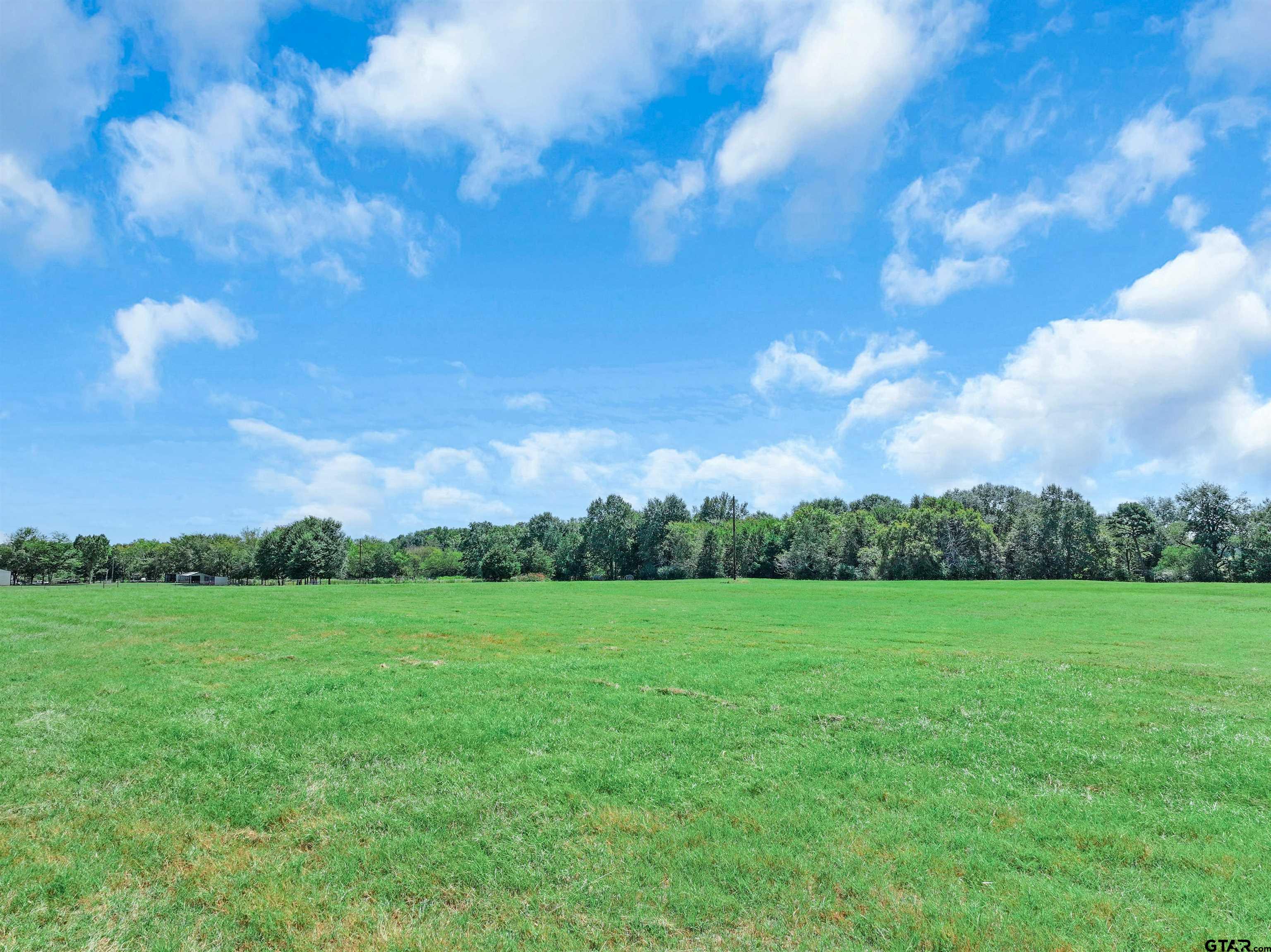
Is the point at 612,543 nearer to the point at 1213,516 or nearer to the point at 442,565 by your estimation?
the point at 442,565

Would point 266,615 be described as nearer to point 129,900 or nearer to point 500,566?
point 129,900

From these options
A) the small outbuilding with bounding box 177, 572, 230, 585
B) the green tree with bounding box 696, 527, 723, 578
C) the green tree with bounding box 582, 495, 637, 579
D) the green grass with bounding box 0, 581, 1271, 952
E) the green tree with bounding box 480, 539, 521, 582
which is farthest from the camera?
the small outbuilding with bounding box 177, 572, 230, 585

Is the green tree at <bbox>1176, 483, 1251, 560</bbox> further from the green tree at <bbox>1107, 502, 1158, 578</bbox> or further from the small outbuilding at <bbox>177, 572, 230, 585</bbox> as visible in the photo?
the small outbuilding at <bbox>177, 572, 230, 585</bbox>

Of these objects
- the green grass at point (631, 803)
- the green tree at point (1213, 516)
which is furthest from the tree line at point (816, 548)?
the green grass at point (631, 803)

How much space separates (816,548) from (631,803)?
428 feet

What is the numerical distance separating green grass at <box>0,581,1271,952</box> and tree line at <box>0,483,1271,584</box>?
10716 centimetres

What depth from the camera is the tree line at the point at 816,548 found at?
119m

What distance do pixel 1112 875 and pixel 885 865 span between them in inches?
103

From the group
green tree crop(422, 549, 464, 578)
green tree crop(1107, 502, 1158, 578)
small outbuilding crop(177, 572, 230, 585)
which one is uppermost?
green tree crop(1107, 502, 1158, 578)

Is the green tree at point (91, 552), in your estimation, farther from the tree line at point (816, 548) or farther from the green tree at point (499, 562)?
the green tree at point (499, 562)

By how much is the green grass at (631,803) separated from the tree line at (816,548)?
352 feet

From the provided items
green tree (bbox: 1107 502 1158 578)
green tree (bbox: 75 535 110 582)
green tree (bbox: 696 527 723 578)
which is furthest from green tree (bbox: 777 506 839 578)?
green tree (bbox: 75 535 110 582)

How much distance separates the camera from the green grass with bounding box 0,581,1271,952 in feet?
21.6

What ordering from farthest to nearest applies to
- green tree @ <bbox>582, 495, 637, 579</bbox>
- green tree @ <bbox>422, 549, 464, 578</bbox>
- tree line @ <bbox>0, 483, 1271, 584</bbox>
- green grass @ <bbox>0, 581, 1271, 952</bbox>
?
green tree @ <bbox>422, 549, 464, 578</bbox> → green tree @ <bbox>582, 495, 637, 579</bbox> → tree line @ <bbox>0, 483, 1271, 584</bbox> → green grass @ <bbox>0, 581, 1271, 952</bbox>
